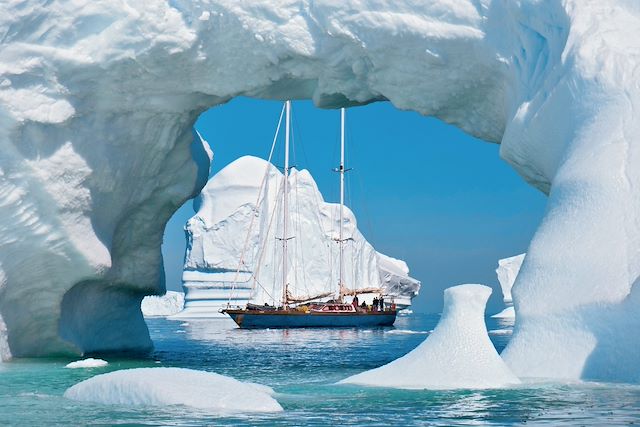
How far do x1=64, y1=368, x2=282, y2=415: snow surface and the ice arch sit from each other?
4.40 m

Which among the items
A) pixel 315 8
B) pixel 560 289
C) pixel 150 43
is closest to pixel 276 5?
pixel 315 8

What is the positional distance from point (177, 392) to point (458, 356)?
10.2 feet

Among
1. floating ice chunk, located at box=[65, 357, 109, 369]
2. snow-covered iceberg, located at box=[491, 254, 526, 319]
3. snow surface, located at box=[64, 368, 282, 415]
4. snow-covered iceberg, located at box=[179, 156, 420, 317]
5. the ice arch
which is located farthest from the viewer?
snow-covered iceberg, located at box=[491, 254, 526, 319]

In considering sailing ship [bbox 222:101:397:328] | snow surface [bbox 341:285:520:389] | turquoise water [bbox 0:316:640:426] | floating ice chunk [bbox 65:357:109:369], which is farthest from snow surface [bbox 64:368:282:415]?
sailing ship [bbox 222:101:397:328]

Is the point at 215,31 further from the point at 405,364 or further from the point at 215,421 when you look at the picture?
the point at 215,421

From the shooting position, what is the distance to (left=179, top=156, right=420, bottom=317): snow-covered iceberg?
54.0 meters

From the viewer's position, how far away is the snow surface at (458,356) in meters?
10.1

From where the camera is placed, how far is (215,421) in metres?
7.66

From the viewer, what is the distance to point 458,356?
1024 centimetres

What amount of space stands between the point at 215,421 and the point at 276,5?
8.85 m

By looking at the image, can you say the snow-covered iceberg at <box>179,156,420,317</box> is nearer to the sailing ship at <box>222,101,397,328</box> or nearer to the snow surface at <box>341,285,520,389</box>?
the sailing ship at <box>222,101,397,328</box>

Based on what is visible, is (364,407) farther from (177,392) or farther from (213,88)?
(213,88)

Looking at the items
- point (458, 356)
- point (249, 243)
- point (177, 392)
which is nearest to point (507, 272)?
point (249, 243)

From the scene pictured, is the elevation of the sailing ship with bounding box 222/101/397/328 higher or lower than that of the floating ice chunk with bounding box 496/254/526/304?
lower
